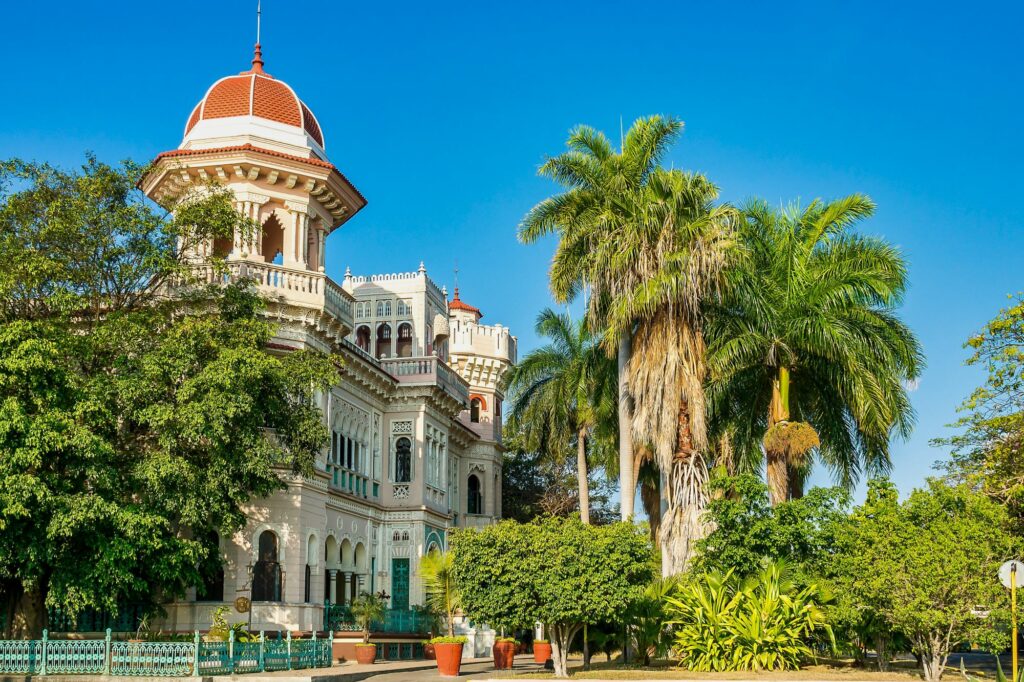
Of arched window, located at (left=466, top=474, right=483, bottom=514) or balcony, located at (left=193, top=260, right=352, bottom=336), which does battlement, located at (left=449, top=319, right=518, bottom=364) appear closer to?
arched window, located at (left=466, top=474, right=483, bottom=514)

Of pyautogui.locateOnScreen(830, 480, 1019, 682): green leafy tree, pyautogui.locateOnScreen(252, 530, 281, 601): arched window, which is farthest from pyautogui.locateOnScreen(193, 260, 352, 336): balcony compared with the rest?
pyautogui.locateOnScreen(830, 480, 1019, 682): green leafy tree

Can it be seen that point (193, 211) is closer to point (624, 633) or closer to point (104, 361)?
point (104, 361)

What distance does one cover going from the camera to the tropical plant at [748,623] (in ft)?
76.8

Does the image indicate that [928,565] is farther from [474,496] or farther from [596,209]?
[474,496]

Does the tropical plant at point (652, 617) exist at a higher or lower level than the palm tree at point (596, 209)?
lower

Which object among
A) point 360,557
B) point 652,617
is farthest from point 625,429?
point 360,557

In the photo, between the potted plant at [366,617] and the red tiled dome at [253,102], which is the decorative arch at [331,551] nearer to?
the potted plant at [366,617]

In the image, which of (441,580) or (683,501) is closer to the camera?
(683,501)

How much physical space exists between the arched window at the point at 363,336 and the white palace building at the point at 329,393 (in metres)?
0.06

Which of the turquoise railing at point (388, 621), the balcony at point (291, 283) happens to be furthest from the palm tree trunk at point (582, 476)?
the balcony at point (291, 283)

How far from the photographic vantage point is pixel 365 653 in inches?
1244

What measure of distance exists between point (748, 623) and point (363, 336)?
2797 cm

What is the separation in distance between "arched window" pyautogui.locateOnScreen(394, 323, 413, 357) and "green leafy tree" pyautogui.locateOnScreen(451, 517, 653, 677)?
23637 mm

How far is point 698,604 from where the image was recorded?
24.4m
